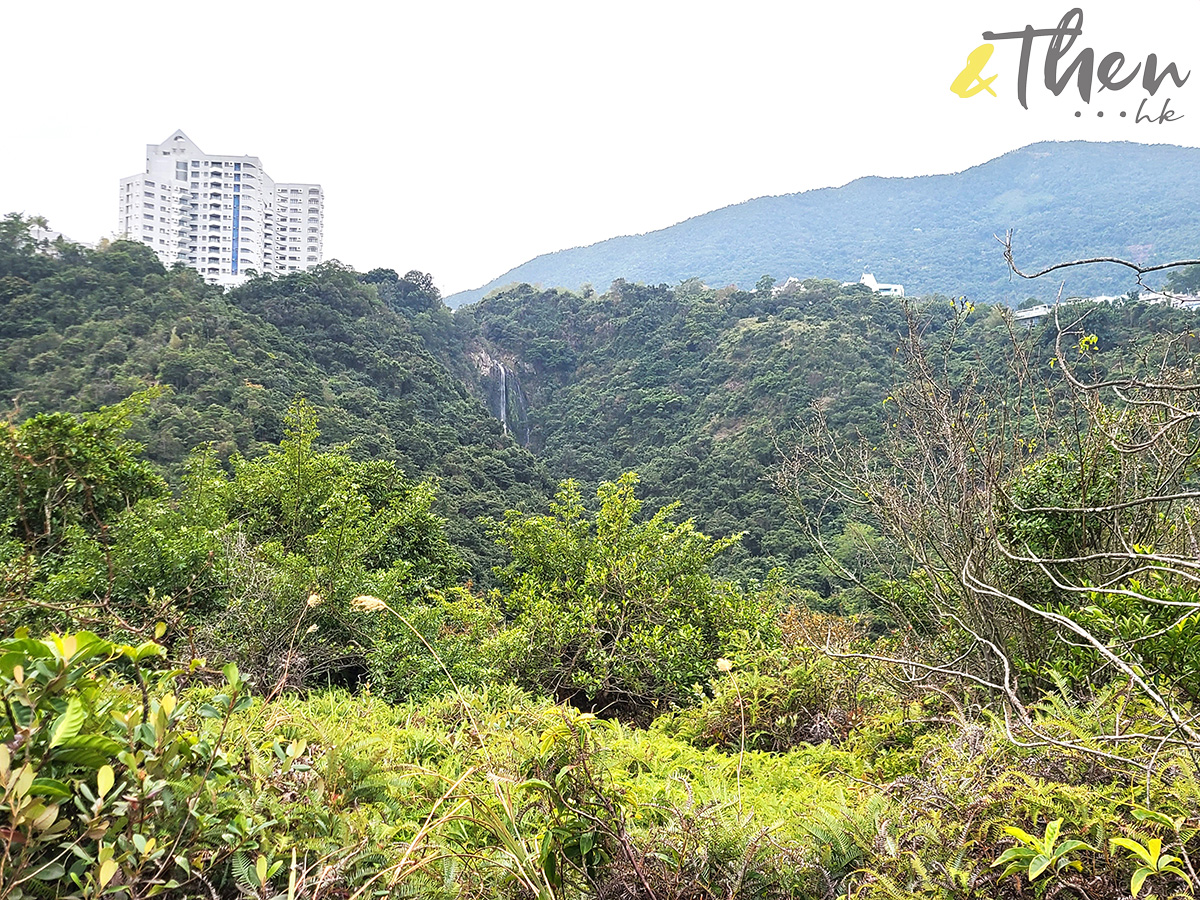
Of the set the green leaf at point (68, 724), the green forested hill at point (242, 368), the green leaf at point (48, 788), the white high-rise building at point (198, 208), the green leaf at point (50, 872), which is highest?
the white high-rise building at point (198, 208)

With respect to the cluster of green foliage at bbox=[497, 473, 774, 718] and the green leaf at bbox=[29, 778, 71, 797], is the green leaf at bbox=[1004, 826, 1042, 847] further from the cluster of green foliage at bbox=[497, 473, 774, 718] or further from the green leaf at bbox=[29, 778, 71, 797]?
the cluster of green foliage at bbox=[497, 473, 774, 718]

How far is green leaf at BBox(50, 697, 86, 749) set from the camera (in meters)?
0.98

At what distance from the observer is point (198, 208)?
53.5 m

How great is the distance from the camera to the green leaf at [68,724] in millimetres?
984

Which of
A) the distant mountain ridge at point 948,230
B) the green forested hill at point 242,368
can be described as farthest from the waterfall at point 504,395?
the distant mountain ridge at point 948,230

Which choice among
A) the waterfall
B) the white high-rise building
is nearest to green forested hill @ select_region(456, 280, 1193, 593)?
the waterfall

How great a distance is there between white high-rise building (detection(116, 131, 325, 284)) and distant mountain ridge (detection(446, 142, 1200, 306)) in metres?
33.4

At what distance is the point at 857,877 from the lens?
1629 mm

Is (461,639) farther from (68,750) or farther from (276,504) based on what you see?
(68,750)

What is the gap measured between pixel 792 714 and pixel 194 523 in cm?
525

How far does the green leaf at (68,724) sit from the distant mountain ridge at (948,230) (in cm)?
4605

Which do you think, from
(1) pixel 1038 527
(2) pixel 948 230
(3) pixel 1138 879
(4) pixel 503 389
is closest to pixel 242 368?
(1) pixel 1038 527

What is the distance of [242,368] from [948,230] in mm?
80733

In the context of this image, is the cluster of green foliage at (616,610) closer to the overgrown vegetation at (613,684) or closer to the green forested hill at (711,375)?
the overgrown vegetation at (613,684)
